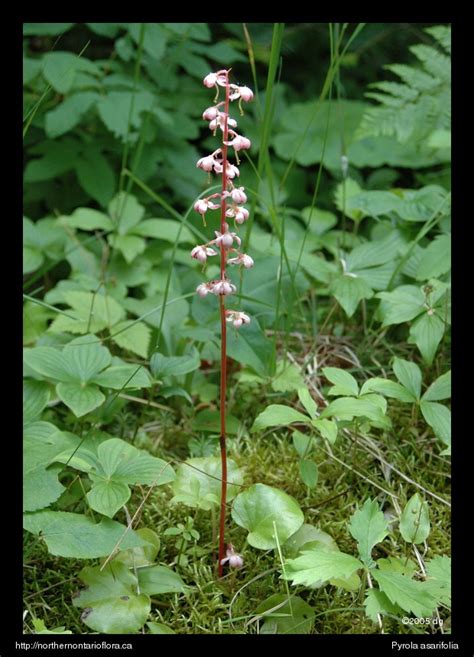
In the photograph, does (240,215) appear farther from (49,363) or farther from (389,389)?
(49,363)

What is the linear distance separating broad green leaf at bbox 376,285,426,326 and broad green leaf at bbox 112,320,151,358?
808 mm

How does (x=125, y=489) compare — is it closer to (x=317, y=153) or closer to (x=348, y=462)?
(x=348, y=462)

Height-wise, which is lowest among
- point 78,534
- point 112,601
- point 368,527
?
point 112,601

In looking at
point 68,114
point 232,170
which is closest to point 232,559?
point 232,170

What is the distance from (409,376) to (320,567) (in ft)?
2.31

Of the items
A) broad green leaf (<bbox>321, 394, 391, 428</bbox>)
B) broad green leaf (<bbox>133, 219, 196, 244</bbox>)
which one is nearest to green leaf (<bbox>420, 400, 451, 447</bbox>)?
broad green leaf (<bbox>321, 394, 391, 428</bbox>)

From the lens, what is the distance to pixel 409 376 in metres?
2.03

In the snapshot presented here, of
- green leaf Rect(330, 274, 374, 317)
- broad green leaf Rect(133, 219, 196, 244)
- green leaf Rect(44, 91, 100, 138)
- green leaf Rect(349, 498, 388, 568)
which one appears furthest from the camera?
green leaf Rect(44, 91, 100, 138)

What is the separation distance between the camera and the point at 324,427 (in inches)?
71.1

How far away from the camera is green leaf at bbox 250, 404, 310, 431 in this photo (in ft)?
5.93

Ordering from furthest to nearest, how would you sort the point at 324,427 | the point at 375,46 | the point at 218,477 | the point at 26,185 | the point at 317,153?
1. the point at 375,46
2. the point at 317,153
3. the point at 26,185
4. the point at 218,477
5. the point at 324,427

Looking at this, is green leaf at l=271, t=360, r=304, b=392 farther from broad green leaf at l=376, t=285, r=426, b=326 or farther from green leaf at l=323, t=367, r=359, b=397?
broad green leaf at l=376, t=285, r=426, b=326

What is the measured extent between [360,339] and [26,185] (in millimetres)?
2094
